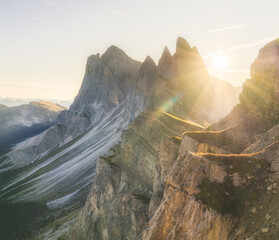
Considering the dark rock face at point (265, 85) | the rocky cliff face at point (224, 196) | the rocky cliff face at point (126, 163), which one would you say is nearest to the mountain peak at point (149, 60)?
the rocky cliff face at point (126, 163)

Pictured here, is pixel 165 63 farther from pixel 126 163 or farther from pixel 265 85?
pixel 265 85

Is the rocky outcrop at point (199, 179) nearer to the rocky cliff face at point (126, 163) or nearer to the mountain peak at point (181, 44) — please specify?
the rocky cliff face at point (126, 163)

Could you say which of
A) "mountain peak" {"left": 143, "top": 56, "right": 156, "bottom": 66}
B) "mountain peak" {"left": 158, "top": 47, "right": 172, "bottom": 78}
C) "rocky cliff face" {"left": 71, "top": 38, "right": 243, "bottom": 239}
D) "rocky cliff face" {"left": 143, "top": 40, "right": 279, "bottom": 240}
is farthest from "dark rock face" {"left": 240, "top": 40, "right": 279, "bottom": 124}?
"mountain peak" {"left": 143, "top": 56, "right": 156, "bottom": 66}

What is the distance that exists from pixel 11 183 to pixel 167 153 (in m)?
151

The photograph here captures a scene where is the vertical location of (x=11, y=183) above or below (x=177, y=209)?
below

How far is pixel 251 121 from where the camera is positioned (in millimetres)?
29078

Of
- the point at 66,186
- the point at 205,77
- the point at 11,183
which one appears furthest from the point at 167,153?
the point at 11,183

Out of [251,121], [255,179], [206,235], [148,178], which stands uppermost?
[251,121]

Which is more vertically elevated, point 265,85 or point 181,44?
point 181,44

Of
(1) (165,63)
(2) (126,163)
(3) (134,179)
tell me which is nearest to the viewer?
(3) (134,179)

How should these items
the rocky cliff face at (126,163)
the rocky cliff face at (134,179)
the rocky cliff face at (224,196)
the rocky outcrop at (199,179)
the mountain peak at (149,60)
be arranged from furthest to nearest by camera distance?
the mountain peak at (149,60), the rocky cliff face at (126,163), the rocky cliff face at (134,179), the rocky outcrop at (199,179), the rocky cliff face at (224,196)

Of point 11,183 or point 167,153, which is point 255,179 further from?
point 11,183

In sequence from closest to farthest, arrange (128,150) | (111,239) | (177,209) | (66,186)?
(177,209) < (111,239) < (128,150) < (66,186)

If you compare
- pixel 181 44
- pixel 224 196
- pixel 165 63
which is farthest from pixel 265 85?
pixel 181 44
